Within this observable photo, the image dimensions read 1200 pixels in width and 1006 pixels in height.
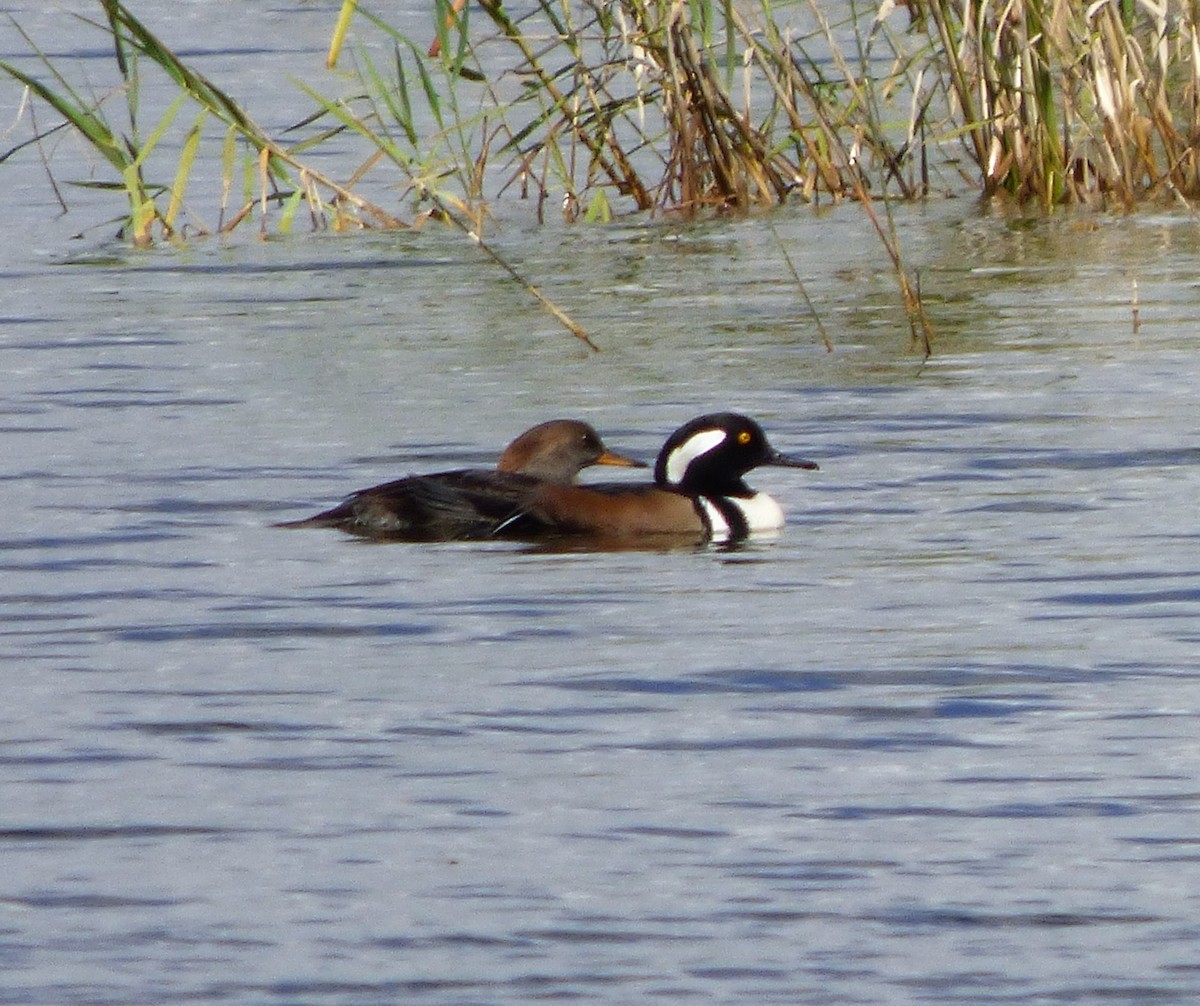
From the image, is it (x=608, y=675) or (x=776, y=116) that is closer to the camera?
(x=608, y=675)

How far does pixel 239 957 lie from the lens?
487 centimetres

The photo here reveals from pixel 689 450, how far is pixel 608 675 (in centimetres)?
245

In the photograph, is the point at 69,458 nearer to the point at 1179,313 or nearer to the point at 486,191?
the point at 1179,313

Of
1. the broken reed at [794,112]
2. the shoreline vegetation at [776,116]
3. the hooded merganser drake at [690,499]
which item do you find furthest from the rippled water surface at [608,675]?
the broken reed at [794,112]

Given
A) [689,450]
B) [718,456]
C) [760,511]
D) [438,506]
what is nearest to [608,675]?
[438,506]

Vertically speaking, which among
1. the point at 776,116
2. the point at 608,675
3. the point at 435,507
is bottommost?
the point at 608,675

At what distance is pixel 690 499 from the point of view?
9.07 metres

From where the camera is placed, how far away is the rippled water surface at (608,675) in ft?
16.2

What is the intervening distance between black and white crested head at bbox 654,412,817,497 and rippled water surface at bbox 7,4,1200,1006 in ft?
0.76

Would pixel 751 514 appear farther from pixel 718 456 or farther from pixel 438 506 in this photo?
pixel 438 506

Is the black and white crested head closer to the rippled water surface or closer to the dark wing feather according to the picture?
the rippled water surface

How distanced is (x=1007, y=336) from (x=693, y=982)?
721cm

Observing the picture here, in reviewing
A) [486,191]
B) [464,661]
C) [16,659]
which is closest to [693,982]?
[464,661]

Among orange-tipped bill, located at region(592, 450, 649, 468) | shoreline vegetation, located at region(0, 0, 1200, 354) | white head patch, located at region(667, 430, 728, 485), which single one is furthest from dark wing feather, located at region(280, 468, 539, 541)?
shoreline vegetation, located at region(0, 0, 1200, 354)
